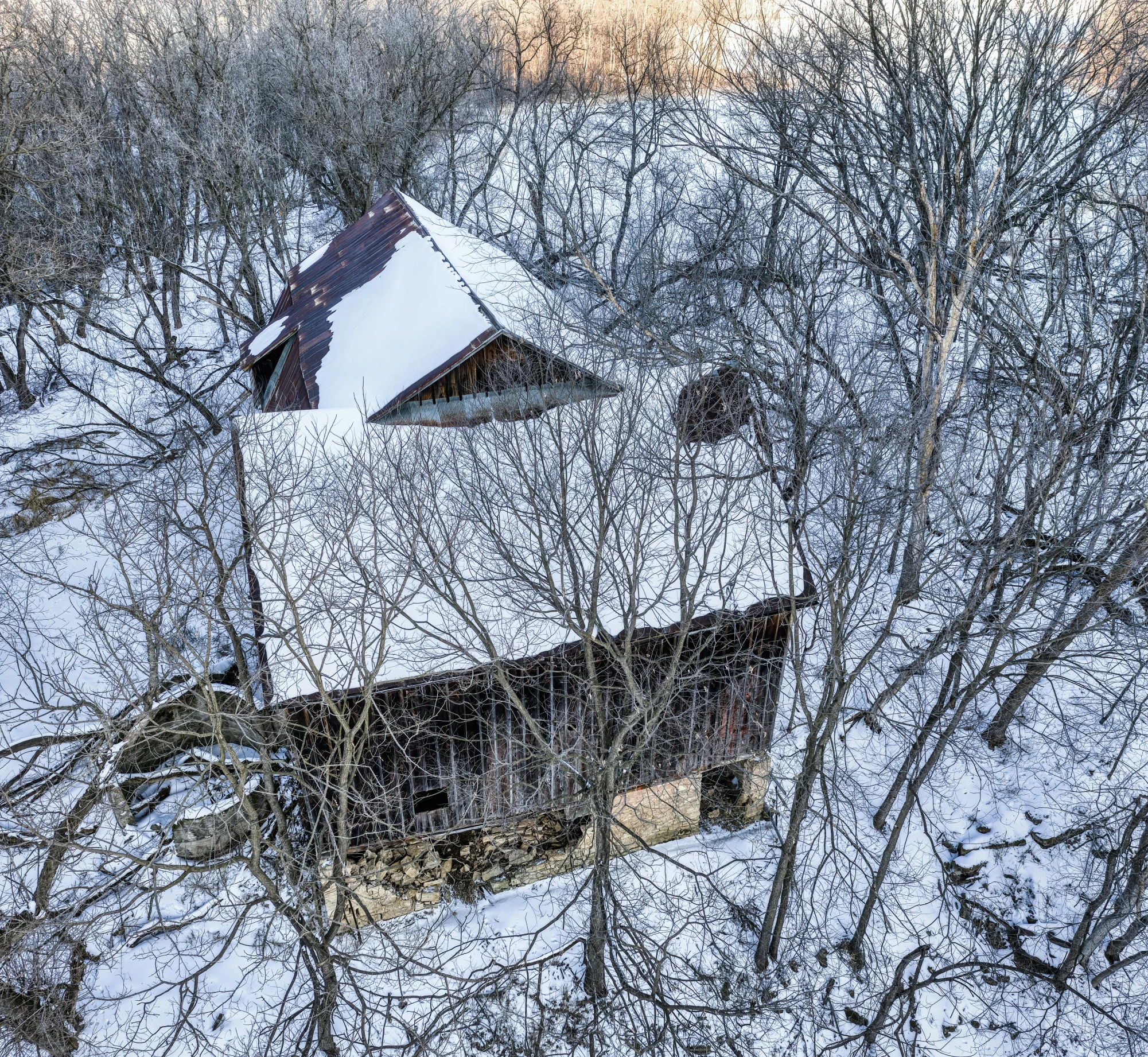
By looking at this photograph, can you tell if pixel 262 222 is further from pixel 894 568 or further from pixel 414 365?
pixel 894 568

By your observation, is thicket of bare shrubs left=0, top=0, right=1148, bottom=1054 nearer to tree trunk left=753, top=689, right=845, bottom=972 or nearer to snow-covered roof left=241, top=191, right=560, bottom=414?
tree trunk left=753, top=689, right=845, bottom=972

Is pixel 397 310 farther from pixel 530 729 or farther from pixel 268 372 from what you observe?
pixel 530 729

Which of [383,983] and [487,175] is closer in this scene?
[383,983]

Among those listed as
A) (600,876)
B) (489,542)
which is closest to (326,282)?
(489,542)

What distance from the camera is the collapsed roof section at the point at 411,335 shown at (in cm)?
1240

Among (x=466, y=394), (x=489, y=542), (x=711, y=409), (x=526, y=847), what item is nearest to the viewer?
(x=489, y=542)

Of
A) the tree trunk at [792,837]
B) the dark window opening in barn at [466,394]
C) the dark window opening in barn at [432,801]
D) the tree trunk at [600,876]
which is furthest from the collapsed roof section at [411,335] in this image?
the dark window opening in barn at [432,801]

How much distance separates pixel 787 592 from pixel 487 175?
19228 millimetres

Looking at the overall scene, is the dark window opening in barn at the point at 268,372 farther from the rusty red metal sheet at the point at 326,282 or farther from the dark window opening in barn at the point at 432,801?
the dark window opening in barn at the point at 432,801

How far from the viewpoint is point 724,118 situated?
3034cm

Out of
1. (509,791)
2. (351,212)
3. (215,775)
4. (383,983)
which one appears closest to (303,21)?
(351,212)

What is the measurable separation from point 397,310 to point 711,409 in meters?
6.42

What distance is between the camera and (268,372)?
17.0 m

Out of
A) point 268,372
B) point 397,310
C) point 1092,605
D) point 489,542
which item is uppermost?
point 397,310
